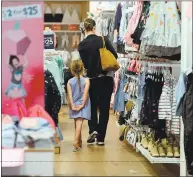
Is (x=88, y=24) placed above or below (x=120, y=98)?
above

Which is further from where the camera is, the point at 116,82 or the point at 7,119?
the point at 116,82

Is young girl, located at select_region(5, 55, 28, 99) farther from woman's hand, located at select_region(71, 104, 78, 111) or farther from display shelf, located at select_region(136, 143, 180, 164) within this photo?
woman's hand, located at select_region(71, 104, 78, 111)

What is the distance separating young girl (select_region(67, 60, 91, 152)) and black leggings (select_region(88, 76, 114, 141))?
0.40 m

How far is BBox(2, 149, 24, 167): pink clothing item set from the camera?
3.26 metres

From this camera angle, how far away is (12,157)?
329 centimetres

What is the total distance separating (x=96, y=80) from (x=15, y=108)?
7.99ft

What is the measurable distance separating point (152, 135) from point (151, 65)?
0.70 m

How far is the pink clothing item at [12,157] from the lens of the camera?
326cm

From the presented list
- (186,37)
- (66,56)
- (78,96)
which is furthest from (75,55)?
(186,37)

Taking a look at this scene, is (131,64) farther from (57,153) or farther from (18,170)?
(18,170)

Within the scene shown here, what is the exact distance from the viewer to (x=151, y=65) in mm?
4957

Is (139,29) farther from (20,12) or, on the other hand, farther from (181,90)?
(20,12)

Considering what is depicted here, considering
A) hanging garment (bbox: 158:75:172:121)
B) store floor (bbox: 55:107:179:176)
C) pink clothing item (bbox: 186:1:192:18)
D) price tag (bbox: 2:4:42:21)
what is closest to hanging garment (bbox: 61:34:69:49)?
store floor (bbox: 55:107:179:176)

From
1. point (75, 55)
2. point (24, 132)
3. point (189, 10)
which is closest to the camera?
point (24, 132)
